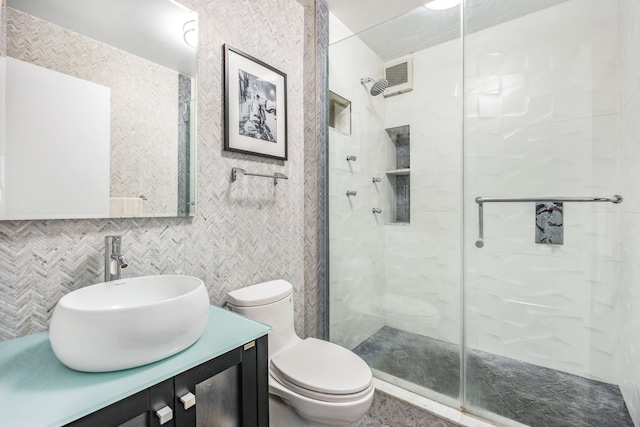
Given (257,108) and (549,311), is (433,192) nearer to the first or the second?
(549,311)

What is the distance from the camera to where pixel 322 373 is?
125 cm

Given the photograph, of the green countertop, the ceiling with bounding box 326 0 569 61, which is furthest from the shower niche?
the green countertop

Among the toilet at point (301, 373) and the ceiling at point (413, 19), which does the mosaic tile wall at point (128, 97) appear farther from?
the ceiling at point (413, 19)

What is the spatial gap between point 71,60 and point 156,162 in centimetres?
40

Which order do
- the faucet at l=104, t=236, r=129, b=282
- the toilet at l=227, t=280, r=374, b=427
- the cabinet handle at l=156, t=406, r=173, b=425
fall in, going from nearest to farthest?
the cabinet handle at l=156, t=406, r=173, b=425 → the faucet at l=104, t=236, r=129, b=282 → the toilet at l=227, t=280, r=374, b=427

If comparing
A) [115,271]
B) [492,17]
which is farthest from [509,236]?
[115,271]

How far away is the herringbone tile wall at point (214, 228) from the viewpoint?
3.02 ft

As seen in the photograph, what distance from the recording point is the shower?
150 cm

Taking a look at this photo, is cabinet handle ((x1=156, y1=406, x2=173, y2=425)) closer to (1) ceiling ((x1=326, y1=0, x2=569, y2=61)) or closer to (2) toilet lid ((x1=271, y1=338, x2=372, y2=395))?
(2) toilet lid ((x1=271, y1=338, x2=372, y2=395))

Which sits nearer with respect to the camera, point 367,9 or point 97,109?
point 97,109

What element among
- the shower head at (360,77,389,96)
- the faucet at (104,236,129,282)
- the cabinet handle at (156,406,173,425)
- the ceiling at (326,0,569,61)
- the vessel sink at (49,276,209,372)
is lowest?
the cabinet handle at (156,406,173,425)

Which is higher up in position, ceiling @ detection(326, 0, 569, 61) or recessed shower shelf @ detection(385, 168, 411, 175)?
ceiling @ detection(326, 0, 569, 61)

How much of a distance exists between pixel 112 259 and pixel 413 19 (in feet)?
6.54

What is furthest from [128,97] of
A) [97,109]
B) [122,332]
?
[122,332]
